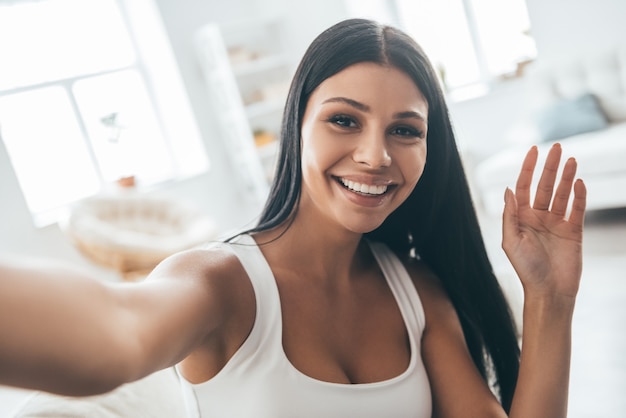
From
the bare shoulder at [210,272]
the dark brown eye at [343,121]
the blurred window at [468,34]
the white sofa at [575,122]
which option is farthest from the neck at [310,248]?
the blurred window at [468,34]

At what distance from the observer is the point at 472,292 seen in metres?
1.17

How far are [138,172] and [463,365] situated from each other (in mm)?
4358

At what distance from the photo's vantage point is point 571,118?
3.73 metres

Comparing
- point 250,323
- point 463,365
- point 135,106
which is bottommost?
point 463,365

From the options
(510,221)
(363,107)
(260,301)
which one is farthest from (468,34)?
(260,301)

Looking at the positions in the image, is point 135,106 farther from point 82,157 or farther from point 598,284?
point 598,284

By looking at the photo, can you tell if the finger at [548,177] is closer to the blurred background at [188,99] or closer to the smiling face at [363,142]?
the smiling face at [363,142]

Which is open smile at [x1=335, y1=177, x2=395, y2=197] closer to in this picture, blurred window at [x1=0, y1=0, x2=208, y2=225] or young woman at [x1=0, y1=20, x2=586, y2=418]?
young woman at [x1=0, y1=20, x2=586, y2=418]

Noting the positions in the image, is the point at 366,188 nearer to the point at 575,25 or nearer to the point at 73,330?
the point at 73,330

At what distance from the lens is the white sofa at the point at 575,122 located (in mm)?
3314

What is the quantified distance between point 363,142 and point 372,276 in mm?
336

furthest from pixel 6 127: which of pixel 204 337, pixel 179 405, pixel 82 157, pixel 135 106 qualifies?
pixel 204 337

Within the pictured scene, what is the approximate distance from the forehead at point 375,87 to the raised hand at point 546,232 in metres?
0.26

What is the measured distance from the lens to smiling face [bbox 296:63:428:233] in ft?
3.04
